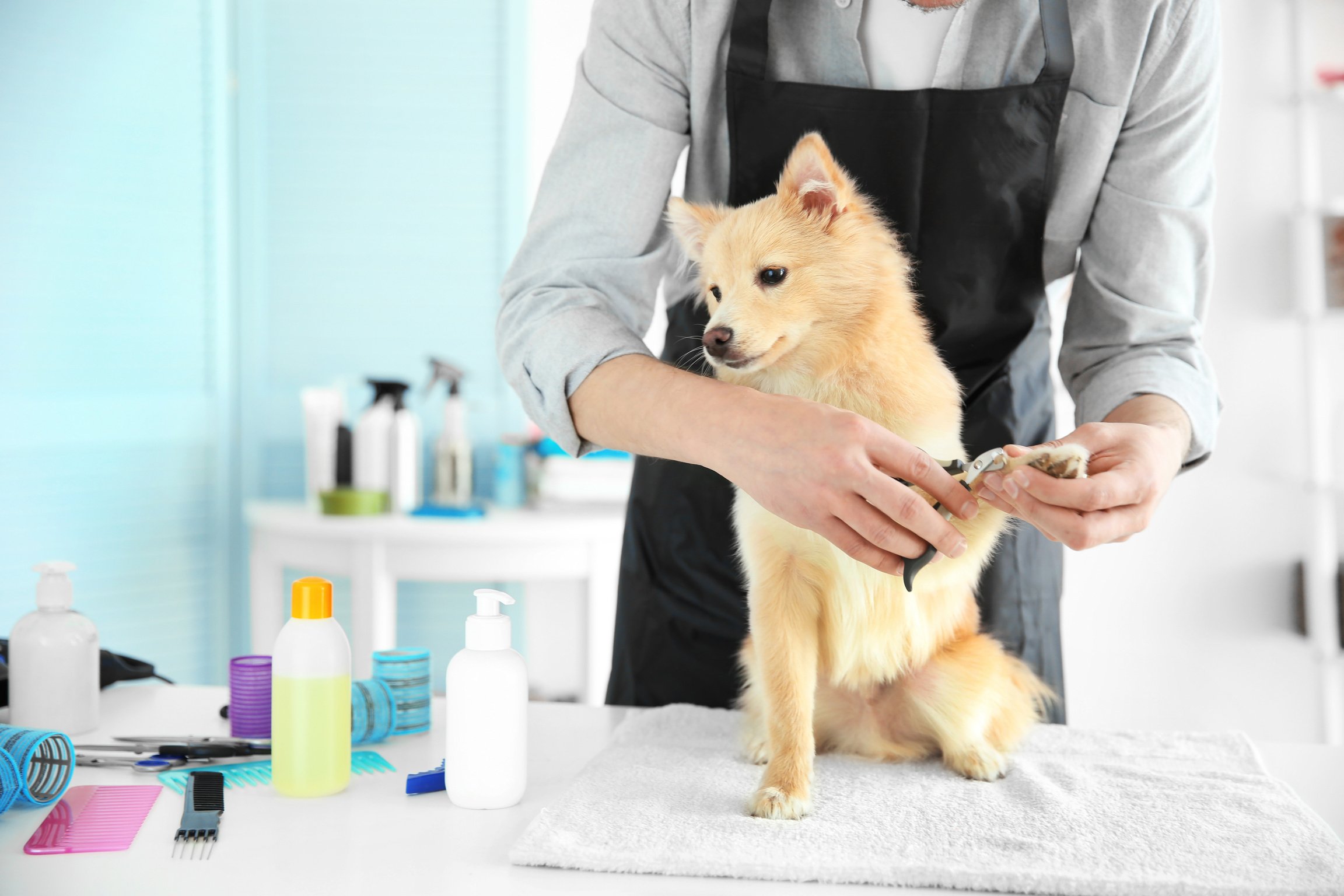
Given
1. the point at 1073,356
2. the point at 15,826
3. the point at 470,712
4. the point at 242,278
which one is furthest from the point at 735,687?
the point at 242,278

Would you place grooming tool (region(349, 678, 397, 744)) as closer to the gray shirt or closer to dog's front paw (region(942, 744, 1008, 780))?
the gray shirt

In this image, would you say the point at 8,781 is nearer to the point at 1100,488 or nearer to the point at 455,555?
the point at 1100,488

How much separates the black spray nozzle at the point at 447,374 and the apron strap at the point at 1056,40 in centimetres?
167

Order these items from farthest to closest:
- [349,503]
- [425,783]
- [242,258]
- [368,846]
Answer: [242,258]
[349,503]
[425,783]
[368,846]

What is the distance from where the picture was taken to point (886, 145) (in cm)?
101

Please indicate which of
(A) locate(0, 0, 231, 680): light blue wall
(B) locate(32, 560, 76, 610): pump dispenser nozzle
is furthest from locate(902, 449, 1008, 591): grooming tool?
(A) locate(0, 0, 231, 680): light blue wall

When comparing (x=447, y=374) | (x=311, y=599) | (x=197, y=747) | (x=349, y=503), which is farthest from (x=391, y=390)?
(x=311, y=599)

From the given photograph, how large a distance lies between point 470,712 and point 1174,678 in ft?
7.30

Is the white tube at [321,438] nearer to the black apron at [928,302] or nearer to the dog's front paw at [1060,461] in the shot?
the black apron at [928,302]

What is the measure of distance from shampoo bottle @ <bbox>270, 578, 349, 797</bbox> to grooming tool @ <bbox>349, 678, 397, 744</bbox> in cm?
12

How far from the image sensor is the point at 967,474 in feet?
2.69

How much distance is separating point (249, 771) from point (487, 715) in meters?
0.26

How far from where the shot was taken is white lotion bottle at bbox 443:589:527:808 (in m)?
0.80

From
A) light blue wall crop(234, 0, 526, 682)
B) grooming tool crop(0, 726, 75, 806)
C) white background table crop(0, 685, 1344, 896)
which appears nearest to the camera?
white background table crop(0, 685, 1344, 896)
